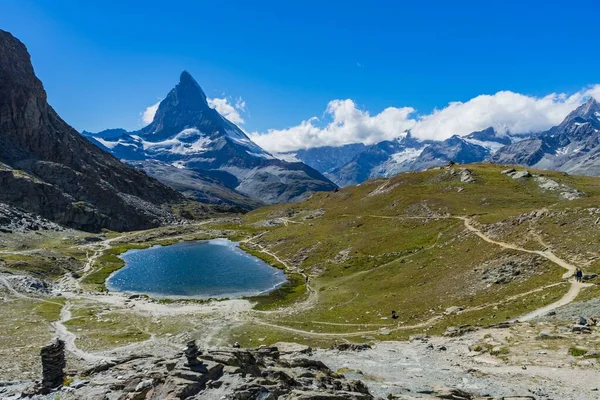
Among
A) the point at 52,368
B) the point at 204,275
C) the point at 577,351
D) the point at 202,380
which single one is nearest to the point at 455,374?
the point at 577,351

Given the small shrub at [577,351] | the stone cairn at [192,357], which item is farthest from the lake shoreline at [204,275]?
the stone cairn at [192,357]

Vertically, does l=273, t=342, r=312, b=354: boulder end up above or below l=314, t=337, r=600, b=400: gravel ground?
below

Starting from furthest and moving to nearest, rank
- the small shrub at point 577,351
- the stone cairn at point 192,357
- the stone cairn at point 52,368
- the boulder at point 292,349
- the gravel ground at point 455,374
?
the boulder at point 292,349 → the small shrub at point 577,351 → the gravel ground at point 455,374 → the stone cairn at point 52,368 → the stone cairn at point 192,357

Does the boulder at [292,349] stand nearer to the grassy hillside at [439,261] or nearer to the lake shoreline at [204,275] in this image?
the grassy hillside at [439,261]

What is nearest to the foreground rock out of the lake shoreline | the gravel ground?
the gravel ground

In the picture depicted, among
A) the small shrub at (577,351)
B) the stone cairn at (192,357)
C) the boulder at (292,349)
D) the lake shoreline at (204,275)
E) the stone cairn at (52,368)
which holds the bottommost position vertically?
the lake shoreline at (204,275)

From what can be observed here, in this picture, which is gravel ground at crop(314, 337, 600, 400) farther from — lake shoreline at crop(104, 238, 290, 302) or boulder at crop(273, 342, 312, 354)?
lake shoreline at crop(104, 238, 290, 302)

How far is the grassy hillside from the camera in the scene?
59.1 m

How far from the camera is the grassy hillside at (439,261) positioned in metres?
59.1

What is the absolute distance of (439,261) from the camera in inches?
3435

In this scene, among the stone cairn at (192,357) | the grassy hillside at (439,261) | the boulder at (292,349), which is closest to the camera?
the stone cairn at (192,357)

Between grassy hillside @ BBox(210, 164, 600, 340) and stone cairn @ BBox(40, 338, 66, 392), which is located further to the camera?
grassy hillside @ BBox(210, 164, 600, 340)

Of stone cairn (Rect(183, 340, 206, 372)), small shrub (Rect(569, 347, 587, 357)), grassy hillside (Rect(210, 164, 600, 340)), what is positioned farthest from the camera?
grassy hillside (Rect(210, 164, 600, 340))

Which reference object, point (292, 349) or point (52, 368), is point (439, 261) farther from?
point (52, 368)
